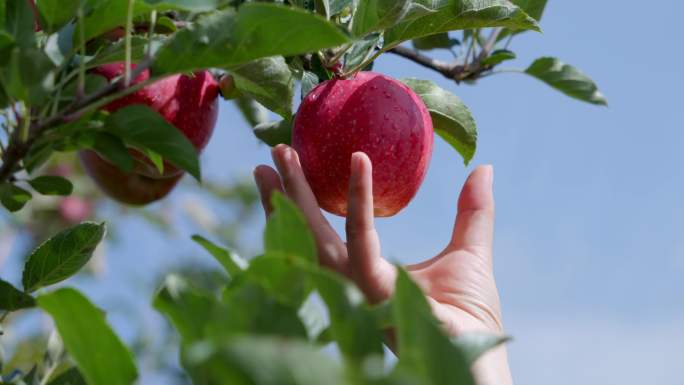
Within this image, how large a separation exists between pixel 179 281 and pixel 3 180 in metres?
0.38

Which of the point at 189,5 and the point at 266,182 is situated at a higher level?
the point at 189,5

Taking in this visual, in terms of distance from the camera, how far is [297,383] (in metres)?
0.35

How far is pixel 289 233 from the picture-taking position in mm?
514

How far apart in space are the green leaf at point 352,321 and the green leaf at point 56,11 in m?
0.54

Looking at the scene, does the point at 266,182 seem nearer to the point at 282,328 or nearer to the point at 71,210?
the point at 282,328

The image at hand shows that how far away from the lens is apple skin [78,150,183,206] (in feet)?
5.14

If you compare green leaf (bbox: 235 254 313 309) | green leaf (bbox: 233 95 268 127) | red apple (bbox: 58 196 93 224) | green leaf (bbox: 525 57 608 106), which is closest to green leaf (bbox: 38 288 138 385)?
green leaf (bbox: 235 254 313 309)

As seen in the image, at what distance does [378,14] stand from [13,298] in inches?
19.7

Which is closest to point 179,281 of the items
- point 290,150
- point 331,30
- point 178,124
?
point 331,30

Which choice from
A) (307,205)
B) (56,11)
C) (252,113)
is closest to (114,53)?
(56,11)

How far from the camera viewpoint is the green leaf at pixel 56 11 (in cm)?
87

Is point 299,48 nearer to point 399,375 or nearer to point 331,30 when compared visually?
point 331,30

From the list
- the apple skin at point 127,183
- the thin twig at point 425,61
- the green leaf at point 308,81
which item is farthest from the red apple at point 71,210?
the green leaf at point 308,81

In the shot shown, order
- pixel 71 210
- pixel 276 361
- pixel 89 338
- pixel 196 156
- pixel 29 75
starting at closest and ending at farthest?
pixel 276 361, pixel 89 338, pixel 29 75, pixel 196 156, pixel 71 210
